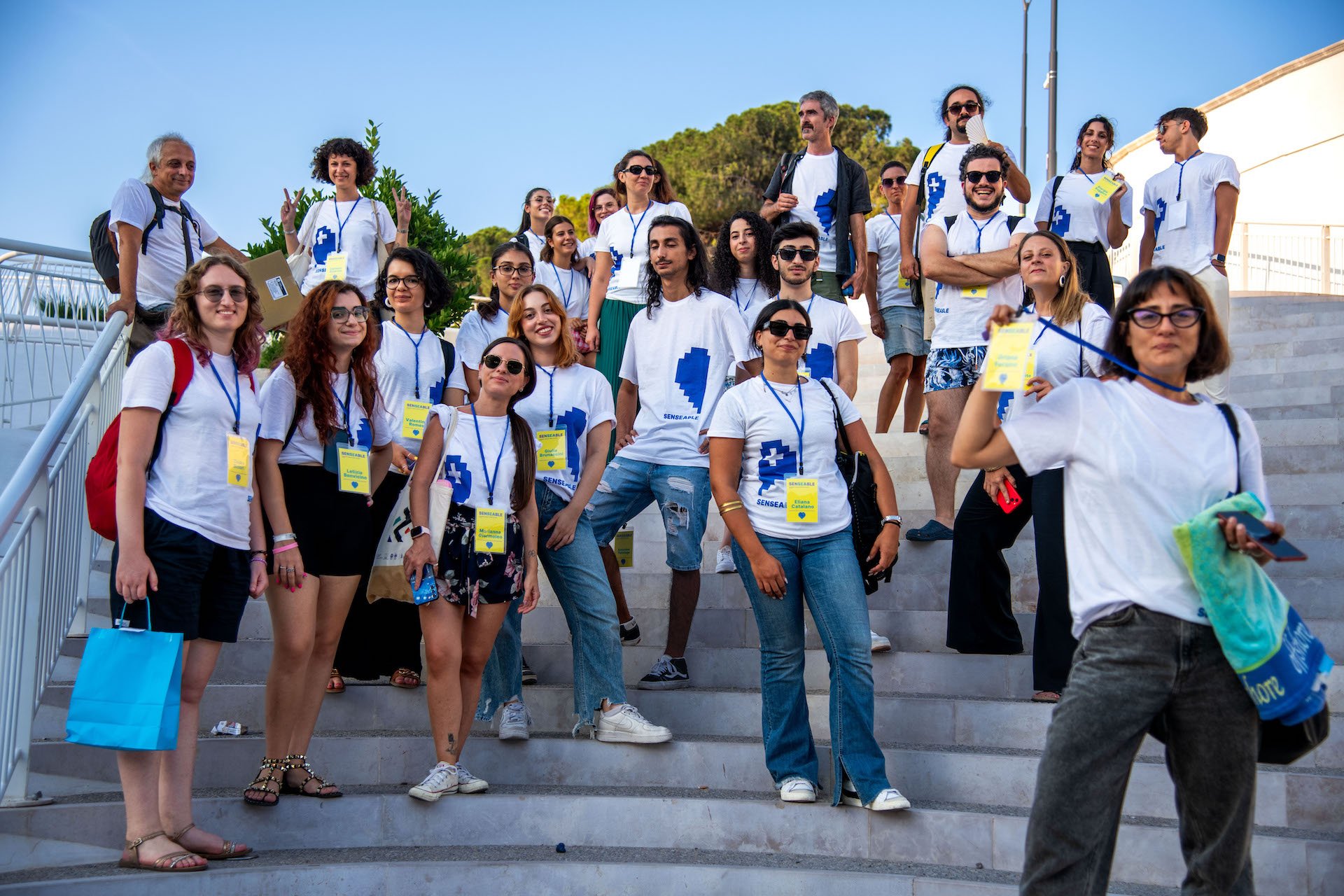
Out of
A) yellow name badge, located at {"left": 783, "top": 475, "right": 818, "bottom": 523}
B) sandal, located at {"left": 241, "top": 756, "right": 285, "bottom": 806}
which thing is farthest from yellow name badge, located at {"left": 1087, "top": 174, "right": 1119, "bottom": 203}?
sandal, located at {"left": 241, "top": 756, "right": 285, "bottom": 806}


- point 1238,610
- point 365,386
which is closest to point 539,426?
point 365,386

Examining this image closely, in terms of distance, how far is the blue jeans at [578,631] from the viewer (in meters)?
4.67

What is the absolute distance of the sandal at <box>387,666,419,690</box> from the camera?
5.01m

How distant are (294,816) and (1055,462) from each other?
3.01m

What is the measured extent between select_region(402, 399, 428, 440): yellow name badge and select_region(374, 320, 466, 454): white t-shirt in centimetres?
9

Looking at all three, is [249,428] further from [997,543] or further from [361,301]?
[997,543]

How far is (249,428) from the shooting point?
4.01m

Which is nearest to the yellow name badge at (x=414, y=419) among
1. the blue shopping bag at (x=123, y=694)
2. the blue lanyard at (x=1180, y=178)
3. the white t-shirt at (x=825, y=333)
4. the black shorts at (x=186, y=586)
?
the black shorts at (x=186, y=586)

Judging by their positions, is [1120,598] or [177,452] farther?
[177,452]

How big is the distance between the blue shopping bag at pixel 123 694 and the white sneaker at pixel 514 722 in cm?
139

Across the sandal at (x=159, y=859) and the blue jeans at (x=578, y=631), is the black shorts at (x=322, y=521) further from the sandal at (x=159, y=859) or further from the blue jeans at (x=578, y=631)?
the sandal at (x=159, y=859)

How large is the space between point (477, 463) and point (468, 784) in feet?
3.96

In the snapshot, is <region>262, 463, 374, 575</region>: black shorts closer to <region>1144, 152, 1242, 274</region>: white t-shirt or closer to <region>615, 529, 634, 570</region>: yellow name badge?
<region>615, 529, 634, 570</region>: yellow name badge

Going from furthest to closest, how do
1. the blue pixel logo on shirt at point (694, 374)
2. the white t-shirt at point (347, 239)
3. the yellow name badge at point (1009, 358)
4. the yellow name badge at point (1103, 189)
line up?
the yellow name badge at point (1103, 189), the white t-shirt at point (347, 239), the blue pixel logo on shirt at point (694, 374), the yellow name badge at point (1009, 358)
